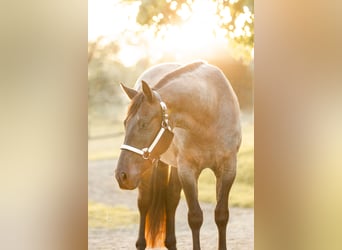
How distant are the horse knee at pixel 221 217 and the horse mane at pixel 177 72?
0.63 m

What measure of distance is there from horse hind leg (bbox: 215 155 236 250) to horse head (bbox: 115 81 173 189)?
13.0 inches

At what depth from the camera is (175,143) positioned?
2.77m

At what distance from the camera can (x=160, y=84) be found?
8.93 feet

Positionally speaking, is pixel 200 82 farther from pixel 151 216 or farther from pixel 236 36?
pixel 151 216

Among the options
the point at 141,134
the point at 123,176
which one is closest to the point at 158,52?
the point at 141,134

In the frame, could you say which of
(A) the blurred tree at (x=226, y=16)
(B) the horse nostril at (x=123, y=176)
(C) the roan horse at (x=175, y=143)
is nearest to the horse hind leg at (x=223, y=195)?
(C) the roan horse at (x=175, y=143)

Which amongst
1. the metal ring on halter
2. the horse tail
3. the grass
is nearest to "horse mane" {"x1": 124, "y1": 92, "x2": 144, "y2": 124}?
the metal ring on halter

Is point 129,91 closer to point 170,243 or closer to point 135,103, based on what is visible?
point 135,103

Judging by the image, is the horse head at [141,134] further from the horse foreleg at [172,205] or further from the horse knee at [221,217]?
the horse knee at [221,217]

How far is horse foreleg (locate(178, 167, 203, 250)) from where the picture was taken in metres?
2.77

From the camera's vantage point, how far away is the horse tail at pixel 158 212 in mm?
2762
